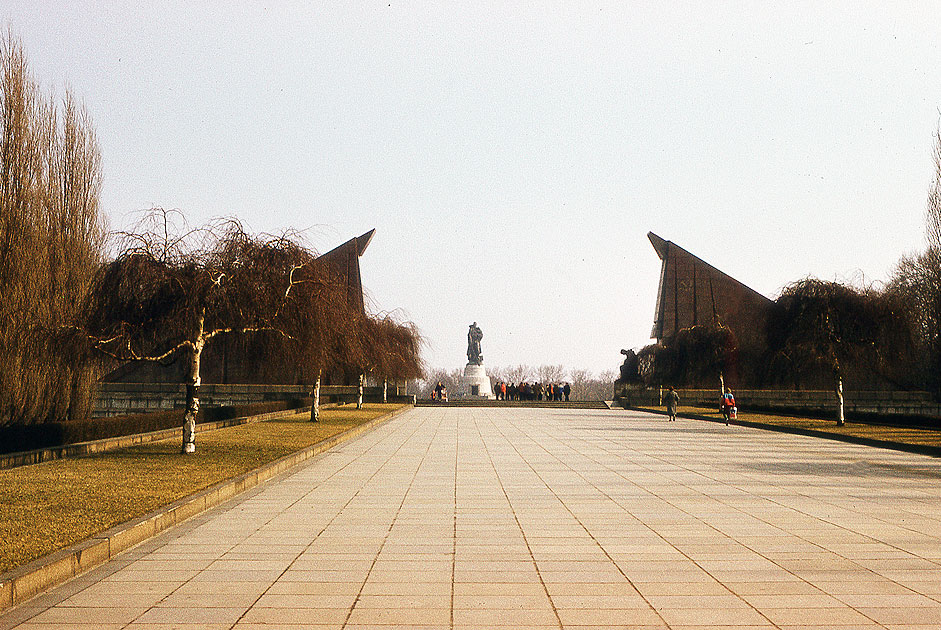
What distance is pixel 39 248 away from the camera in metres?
16.9

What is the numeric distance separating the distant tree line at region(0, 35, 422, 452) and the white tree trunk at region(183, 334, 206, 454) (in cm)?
3

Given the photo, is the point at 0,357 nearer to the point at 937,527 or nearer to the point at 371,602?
the point at 371,602

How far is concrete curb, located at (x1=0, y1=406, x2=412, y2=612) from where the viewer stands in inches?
205

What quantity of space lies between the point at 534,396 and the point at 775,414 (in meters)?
25.4

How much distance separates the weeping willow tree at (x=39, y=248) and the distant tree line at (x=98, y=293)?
25 millimetres

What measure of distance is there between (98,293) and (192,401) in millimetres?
Result: 2400

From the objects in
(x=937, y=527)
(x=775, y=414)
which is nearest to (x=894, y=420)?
(x=775, y=414)

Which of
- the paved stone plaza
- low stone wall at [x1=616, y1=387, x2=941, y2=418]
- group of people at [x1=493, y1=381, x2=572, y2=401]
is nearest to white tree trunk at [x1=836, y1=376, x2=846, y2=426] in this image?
the paved stone plaza

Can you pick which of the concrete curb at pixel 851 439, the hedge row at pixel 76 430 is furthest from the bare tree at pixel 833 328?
the hedge row at pixel 76 430

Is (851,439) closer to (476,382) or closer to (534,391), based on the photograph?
(534,391)

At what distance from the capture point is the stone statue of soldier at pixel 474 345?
7731cm

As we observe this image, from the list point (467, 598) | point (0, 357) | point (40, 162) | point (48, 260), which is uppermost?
point (40, 162)

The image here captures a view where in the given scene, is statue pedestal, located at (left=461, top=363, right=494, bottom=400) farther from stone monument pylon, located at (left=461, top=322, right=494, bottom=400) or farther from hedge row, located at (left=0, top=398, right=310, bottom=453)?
hedge row, located at (left=0, top=398, right=310, bottom=453)

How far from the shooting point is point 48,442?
1445 centimetres
